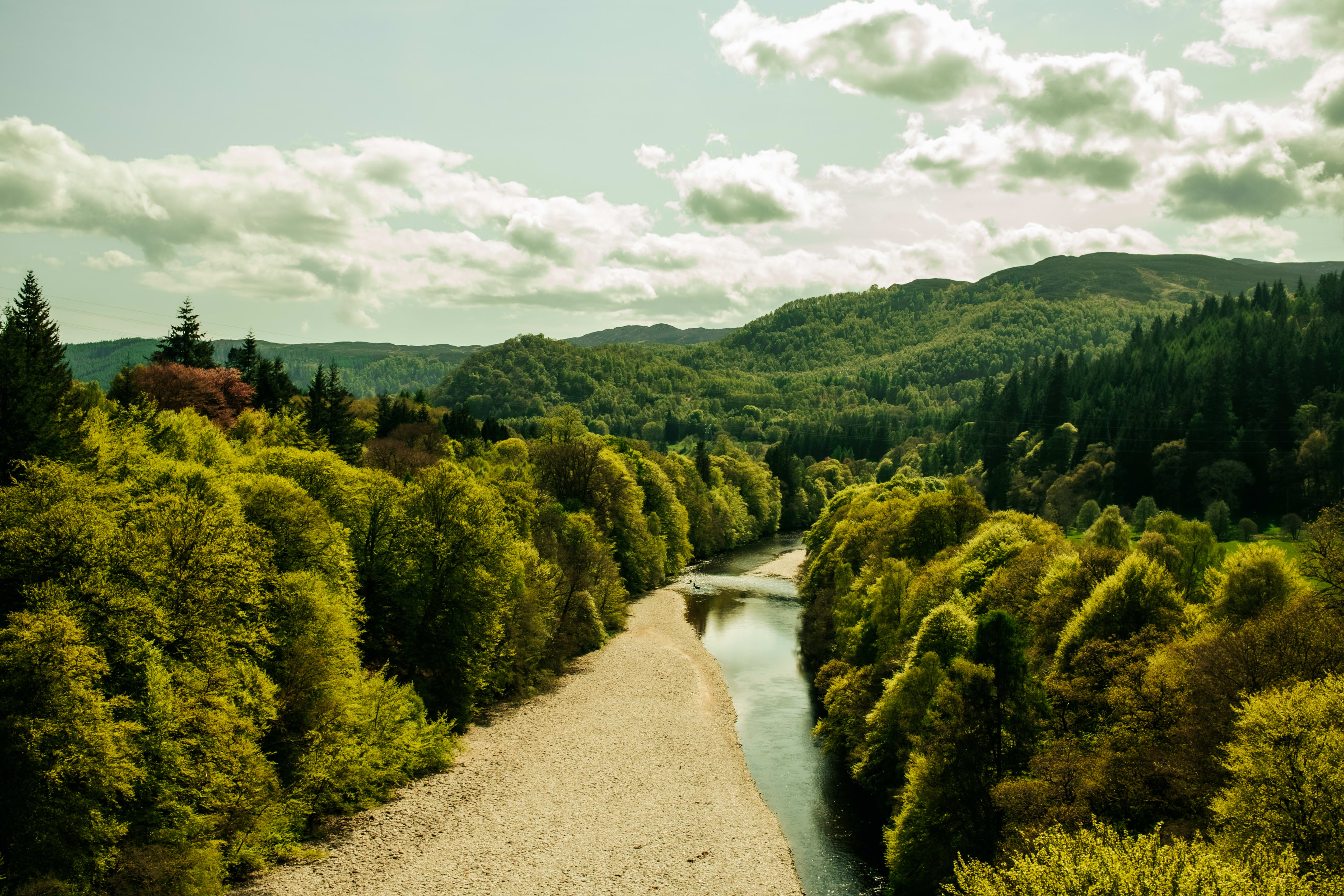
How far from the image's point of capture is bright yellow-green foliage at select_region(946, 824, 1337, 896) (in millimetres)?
13727

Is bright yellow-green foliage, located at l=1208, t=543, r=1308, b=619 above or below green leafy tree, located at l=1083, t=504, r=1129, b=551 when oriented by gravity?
above

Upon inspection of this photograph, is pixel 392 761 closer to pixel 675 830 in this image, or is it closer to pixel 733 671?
pixel 675 830

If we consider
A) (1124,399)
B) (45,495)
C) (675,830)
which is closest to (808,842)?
(675,830)

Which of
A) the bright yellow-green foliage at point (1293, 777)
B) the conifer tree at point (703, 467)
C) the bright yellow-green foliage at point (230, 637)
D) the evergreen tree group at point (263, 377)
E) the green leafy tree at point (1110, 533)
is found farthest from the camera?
the conifer tree at point (703, 467)

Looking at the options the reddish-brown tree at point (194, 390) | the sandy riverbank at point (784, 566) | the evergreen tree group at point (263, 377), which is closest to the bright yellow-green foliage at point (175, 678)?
the reddish-brown tree at point (194, 390)

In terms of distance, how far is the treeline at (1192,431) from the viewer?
83125 millimetres

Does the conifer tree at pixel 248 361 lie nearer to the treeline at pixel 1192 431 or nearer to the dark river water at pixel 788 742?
the dark river water at pixel 788 742

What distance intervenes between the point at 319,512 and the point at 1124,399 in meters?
107

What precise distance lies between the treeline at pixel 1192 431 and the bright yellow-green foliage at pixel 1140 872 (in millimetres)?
74492

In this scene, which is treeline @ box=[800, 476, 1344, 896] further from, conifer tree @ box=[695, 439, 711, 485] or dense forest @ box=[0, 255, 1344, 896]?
conifer tree @ box=[695, 439, 711, 485]

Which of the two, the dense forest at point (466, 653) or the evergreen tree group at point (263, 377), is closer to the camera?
the dense forest at point (466, 653)

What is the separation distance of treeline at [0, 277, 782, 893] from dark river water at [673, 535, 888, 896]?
459 inches

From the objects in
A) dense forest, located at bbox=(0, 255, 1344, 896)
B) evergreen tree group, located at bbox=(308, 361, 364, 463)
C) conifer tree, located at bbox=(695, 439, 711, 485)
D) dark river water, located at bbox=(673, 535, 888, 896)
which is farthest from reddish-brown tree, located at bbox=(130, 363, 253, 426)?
conifer tree, located at bbox=(695, 439, 711, 485)

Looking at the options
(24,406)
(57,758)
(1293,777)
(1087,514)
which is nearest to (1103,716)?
(1293,777)
